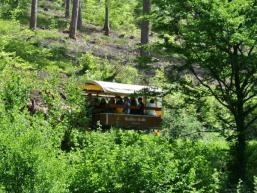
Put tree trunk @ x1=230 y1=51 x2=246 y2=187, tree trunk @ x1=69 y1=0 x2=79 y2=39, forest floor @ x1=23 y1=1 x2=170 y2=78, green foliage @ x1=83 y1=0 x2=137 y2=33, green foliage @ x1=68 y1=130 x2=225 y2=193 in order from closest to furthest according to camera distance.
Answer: green foliage @ x1=68 y1=130 x2=225 y2=193, tree trunk @ x1=230 y1=51 x2=246 y2=187, forest floor @ x1=23 y1=1 x2=170 y2=78, tree trunk @ x1=69 y1=0 x2=79 y2=39, green foliage @ x1=83 y1=0 x2=137 y2=33

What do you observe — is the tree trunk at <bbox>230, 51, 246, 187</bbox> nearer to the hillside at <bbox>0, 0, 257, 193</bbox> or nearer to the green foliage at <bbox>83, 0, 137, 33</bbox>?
the hillside at <bbox>0, 0, 257, 193</bbox>

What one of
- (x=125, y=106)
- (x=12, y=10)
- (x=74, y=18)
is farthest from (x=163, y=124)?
(x=12, y=10)

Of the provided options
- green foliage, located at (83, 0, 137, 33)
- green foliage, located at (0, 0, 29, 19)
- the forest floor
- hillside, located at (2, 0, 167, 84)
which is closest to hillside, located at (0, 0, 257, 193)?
hillside, located at (2, 0, 167, 84)

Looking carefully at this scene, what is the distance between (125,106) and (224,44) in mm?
8628

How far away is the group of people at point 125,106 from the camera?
18.7 meters

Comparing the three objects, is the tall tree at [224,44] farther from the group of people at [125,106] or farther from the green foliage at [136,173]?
the group of people at [125,106]

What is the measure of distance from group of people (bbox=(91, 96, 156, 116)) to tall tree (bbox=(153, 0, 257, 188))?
21.7ft

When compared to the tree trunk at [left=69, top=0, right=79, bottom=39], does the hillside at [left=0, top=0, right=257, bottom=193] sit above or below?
below

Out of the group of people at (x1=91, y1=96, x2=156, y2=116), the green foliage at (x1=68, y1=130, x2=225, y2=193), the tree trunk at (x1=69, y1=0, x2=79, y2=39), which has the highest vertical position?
the tree trunk at (x1=69, y1=0, x2=79, y2=39)

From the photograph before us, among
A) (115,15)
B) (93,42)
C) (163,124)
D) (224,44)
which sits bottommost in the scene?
(163,124)

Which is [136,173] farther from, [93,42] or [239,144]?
[93,42]

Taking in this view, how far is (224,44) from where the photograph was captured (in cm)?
1082

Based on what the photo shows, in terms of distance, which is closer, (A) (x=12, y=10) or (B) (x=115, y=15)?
(A) (x=12, y=10)

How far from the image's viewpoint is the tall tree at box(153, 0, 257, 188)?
10.5 meters
